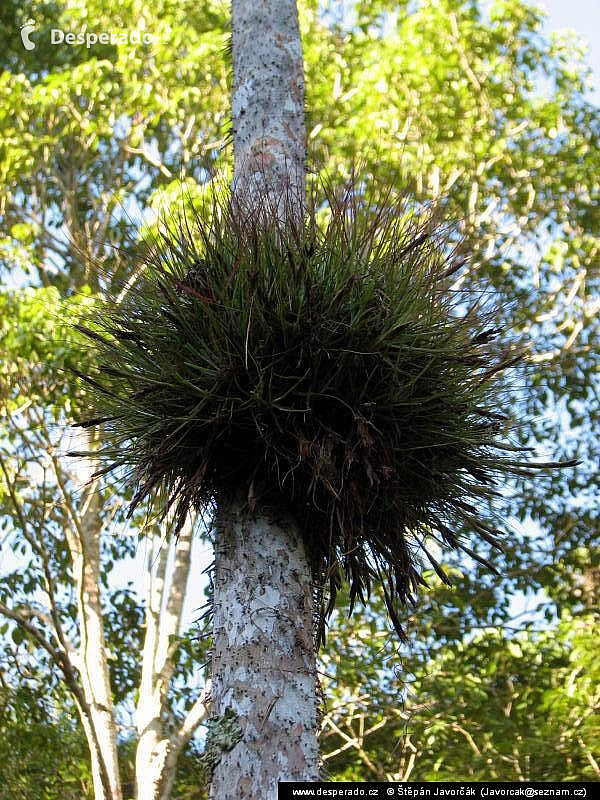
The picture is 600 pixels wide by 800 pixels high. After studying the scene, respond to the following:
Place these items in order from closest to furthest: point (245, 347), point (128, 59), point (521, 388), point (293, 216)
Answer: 1. point (245, 347)
2. point (293, 216)
3. point (521, 388)
4. point (128, 59)

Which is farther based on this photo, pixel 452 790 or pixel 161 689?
pixel 161 689

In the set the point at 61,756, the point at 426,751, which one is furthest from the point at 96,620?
the point at 426,751

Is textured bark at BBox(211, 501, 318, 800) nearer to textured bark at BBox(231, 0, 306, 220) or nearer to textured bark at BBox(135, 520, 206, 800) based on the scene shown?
textured bark at BBox(231, 0, 306, 220)

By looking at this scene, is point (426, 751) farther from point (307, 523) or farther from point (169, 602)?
point (307, 523)

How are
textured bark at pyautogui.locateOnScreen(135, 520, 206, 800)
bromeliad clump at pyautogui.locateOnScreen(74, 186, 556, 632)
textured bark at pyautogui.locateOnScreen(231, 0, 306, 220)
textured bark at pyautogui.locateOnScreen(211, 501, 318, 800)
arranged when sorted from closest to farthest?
textured bark at pyautogui.locateOnScreen(211, 501, 318, 800) → bromeliad clump at pyautogui.locateOnScreen(74, 186, 556, 632) → textured bark at pyautogui.locateOnScreen(231, 0, 306, 220) → textured bark at pyautogui.locateOnScreen(135, 520, 206, 800)

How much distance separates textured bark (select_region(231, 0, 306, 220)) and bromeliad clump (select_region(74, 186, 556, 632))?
14 cm

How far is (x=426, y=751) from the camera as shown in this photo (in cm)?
659

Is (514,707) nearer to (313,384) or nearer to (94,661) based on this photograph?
(94,661)

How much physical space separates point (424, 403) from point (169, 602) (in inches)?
188

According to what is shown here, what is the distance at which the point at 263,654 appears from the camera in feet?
5.26

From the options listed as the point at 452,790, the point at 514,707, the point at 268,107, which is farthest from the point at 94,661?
the point at 268,107

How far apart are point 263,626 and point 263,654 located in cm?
5

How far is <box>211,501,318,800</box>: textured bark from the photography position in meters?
1.50

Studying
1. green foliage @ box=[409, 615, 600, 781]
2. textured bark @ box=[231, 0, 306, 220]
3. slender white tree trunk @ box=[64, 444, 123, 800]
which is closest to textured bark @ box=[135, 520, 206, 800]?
slender white tree trunk @ box=[64, 444, 123, 800]
